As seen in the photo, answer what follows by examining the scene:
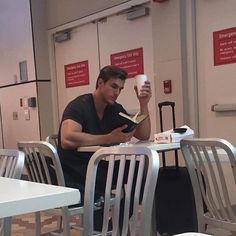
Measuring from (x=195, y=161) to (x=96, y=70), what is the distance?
10.5ft

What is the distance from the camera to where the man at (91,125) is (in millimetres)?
2434

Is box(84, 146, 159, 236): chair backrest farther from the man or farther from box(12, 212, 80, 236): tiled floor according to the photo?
box(12, 212, 80, 236): tiled floor

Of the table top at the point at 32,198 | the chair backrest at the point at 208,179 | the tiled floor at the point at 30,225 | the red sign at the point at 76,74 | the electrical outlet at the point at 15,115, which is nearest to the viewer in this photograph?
the table top at the point at 32,198

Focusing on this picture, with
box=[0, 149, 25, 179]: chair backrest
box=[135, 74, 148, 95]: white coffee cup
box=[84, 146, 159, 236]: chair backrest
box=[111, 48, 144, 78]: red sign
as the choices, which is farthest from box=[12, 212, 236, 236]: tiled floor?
box=[84, 146, 159, 236]: chair backrest

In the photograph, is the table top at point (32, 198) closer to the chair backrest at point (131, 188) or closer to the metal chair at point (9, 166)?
the chair backrest at point (131, 188)

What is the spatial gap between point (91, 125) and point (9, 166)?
0.93 m

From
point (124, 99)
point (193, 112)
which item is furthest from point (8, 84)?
point (193, 112)

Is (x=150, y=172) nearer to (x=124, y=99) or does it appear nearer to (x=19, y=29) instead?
(x=124, y=99)

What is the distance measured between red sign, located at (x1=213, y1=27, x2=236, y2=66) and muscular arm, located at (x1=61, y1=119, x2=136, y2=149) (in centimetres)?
142

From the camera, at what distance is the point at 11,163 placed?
5.68 ft

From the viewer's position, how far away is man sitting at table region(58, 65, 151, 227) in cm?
243

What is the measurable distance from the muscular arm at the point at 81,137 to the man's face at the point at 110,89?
0.25m

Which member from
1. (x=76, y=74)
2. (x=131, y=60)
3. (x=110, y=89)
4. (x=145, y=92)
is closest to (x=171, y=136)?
(x=145, y=92)

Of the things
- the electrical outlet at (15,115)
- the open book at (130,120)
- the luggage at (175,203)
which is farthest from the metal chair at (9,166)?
the electrical outlet at (15,115)
